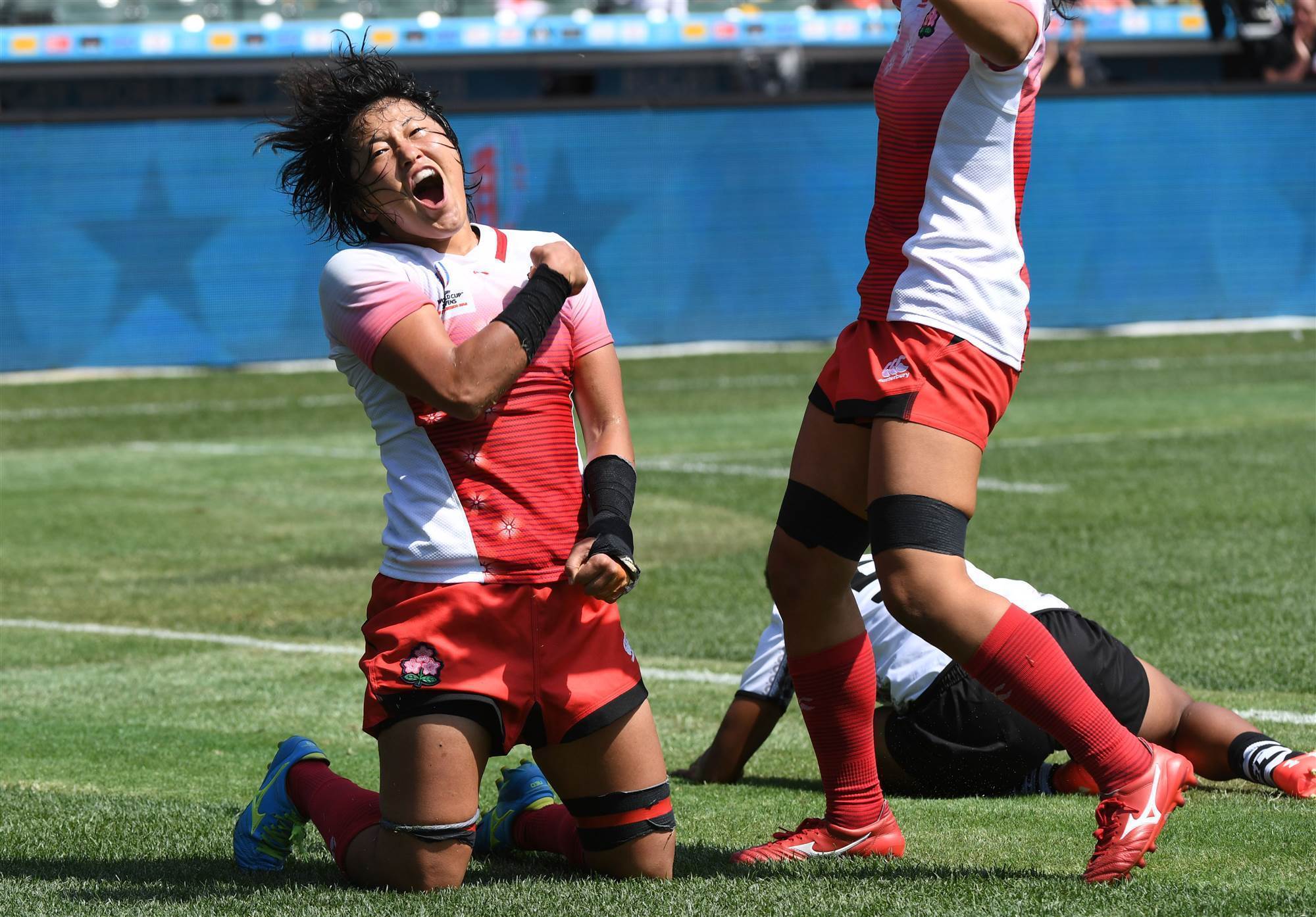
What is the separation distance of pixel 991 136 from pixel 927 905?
1457 millimetres

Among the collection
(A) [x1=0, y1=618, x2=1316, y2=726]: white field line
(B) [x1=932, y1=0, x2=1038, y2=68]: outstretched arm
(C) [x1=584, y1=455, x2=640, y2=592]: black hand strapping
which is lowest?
(A) [x1=0, y1=618, x2=1316, y2=726]: white field line

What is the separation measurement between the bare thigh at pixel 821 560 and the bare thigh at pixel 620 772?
384mm

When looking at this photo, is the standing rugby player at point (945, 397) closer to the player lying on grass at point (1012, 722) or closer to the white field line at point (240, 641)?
the player lying on grass at point (1012, 722)

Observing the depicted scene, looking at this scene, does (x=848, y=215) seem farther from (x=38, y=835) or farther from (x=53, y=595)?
(x=38, y=835)

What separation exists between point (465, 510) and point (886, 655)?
4.93 ft

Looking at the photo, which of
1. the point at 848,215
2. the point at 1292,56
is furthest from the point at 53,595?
the point at 1292,56

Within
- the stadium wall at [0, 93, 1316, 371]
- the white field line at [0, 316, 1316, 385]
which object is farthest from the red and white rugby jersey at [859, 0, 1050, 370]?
the stadium wall at [0, 93, 1316, 371]

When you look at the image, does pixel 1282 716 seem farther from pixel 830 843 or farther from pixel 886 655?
pixel 830 843

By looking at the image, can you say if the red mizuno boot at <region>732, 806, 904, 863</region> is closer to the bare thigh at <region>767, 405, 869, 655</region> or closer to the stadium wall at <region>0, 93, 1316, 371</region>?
the bare thigh at <region>767, 405, 869, 655</region>

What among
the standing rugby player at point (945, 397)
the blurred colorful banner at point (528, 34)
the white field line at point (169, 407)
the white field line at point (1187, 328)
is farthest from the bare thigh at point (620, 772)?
the white field line at point (1187, 328)

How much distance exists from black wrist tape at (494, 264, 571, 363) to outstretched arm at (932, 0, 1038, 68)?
908 millimetres

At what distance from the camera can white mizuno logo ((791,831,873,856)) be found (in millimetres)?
3795

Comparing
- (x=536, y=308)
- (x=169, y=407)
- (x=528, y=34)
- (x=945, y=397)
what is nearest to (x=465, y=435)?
(x=536, y=308)

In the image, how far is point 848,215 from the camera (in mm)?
22219
